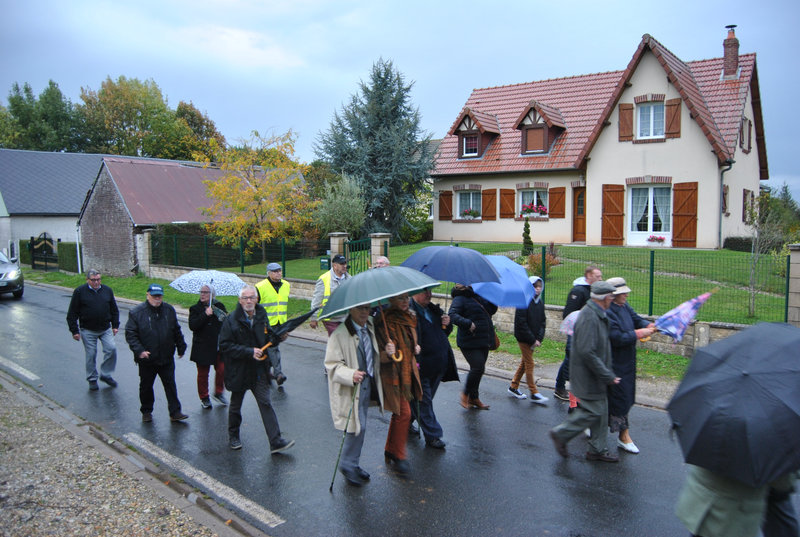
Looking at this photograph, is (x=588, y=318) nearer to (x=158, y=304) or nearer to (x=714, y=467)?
(x=714, y=467)

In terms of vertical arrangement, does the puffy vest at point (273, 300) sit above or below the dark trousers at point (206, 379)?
above

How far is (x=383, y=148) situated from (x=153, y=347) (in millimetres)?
19137

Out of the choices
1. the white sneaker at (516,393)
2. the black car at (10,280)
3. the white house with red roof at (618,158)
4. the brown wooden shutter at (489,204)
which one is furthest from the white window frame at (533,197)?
the black car at (10,280)

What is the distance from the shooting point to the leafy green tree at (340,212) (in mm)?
21266

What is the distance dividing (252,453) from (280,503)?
1.23 metres

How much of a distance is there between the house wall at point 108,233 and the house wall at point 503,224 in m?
13.4

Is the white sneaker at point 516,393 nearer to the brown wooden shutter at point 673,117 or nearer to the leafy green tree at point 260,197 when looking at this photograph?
the leafy green tree at point 260,197

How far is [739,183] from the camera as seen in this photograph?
23172 millimetres

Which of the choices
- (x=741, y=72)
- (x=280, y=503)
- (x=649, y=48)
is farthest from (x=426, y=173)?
(x=280, y=503)

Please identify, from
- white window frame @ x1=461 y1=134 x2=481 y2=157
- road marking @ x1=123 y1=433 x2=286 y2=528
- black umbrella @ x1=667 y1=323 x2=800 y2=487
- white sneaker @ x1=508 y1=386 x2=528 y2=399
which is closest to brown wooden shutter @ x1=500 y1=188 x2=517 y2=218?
white window frame @ x1=461 y1=134 x2=481 y2=157

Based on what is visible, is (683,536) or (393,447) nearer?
(683,536)

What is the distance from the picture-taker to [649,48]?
21.1 metres

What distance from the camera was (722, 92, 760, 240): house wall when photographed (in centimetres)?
2198

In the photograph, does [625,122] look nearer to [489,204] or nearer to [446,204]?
[489,204]
